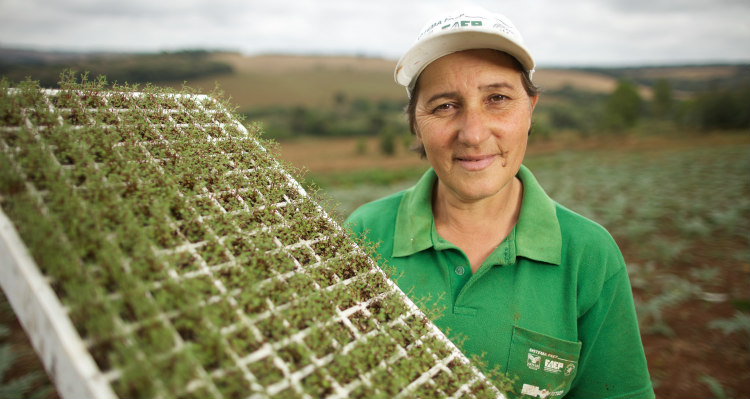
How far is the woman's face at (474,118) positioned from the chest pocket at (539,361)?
2.39 ft

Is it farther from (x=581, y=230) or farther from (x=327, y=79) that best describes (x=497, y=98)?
(x=327, y=79)

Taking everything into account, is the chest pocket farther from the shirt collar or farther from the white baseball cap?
the white baseball cap

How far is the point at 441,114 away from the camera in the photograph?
1977 millimetres

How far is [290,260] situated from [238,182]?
39cm

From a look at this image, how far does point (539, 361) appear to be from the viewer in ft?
6.09

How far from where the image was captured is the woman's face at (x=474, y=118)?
1.84m

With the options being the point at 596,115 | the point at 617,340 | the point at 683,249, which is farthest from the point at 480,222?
the point at 596,115

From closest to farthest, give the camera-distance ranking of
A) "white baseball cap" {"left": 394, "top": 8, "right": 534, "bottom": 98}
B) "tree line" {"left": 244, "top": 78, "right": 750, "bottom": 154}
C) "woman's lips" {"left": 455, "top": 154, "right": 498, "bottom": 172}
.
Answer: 1. "white baseball cap" {"left": 394, "top": 8, "right": 534, "bottom": 98}
2. "woman's lips" {"left": 455, "top": 154, "right": 498, "bottom": 172}
3. "tree line" {"left": 244, "top": 78, "right": 750, "bottom": 154}

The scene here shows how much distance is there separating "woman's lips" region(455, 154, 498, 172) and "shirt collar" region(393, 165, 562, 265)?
43 centimetres

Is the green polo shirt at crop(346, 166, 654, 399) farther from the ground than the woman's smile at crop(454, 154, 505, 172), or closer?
closer

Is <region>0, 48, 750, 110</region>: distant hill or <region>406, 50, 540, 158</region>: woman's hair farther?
<region>0, 48, 750, 110</region>: distant hill

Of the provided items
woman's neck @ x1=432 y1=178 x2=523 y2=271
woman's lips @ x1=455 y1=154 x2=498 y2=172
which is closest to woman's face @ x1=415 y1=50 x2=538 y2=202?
woman's lips @ x1=455 y1=154 x2=498 y2=172

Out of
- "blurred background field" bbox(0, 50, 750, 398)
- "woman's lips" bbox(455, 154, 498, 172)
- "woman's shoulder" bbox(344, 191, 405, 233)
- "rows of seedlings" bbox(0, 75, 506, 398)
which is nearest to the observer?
"rows of seedlings" bbox(0, 75, 506, 398)

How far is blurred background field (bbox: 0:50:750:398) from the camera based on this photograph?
181 inches
